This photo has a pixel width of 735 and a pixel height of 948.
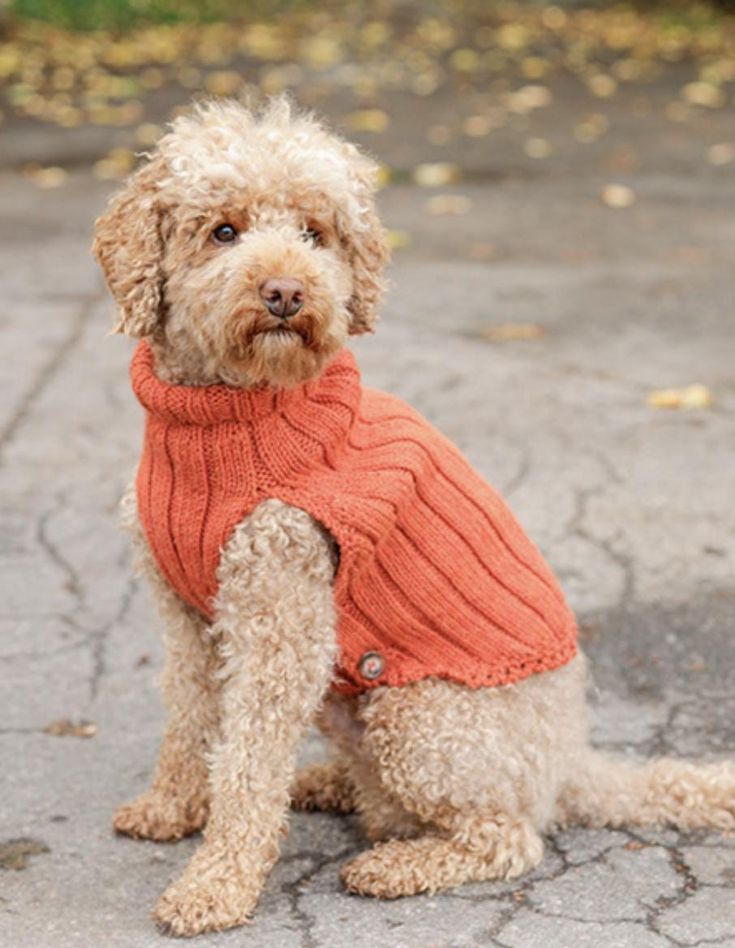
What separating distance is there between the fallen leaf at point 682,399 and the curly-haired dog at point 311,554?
2.85 m

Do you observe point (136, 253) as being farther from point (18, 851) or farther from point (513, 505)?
point (513, 505)

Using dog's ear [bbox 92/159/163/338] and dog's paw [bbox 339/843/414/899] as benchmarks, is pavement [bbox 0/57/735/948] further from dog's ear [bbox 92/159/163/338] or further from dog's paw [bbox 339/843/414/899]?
dog's ear [bbox 92/159/163/338]

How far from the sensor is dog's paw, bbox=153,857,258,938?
3328 millimetres

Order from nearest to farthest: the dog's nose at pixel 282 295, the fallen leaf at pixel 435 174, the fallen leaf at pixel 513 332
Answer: the dog's nose at pixel 282 295
the fallen leaf at pixel 513 332
the fallen leaf at pixel 435 174

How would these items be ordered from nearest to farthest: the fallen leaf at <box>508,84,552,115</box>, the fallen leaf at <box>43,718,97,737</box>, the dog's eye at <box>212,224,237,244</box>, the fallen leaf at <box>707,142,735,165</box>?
the dog's eye at <box>212,224,237,244</box>
the fallen leaf at <box>43,718,97,737</box>
the fallen leaf at <box>707,142,735,165</box>
the fallen leaf at <box>508,84,552,115</box>

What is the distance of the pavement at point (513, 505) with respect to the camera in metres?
3.47

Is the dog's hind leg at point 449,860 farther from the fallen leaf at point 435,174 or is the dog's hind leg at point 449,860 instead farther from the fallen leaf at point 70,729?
the fallen leaf at point 435,174

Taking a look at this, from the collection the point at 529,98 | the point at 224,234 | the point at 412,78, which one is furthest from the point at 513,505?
the point at 412,78

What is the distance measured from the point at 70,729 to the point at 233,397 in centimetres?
133

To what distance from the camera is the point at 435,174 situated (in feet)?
34.9

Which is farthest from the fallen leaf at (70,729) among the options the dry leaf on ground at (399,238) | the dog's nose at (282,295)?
the dry leaf on ground at (399,238)

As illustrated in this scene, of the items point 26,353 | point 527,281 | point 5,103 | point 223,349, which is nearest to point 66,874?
point 223,349

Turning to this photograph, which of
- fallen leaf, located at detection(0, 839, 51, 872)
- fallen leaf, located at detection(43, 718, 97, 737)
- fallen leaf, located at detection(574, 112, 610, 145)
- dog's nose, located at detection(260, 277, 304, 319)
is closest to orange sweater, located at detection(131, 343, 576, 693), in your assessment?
dog's nose, located at detection(260, 277, 304, 319)

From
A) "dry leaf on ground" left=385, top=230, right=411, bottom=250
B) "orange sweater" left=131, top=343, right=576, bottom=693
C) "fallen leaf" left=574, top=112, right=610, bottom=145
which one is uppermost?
"fallen leaf" left=574, top=112, right=610, bottom=145
